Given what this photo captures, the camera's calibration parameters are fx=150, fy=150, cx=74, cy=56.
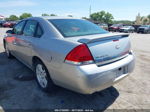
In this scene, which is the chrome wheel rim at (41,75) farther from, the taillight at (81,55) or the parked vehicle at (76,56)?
the taillight at (81,55)

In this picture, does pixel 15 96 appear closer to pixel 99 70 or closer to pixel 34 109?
pixel 34 109

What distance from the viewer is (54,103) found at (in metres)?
2.90

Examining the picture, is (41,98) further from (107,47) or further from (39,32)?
(107,47)

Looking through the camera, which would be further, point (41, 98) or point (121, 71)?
point (41, 98)

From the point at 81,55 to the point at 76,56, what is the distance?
0.08 metres

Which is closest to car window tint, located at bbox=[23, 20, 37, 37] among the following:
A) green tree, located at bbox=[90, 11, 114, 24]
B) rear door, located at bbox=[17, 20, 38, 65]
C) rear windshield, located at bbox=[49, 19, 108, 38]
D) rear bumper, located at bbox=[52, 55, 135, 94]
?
rear door, located at bbox=[17, 20, 38, 65]

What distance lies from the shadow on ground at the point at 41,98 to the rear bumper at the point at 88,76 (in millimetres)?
497

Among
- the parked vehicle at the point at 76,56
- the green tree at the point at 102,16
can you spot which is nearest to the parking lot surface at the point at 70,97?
the parked vehicle at the point at 76,56

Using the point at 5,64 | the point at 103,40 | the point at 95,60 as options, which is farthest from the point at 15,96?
the point at 5,64

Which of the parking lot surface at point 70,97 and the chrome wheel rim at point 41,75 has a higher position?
the chrome wheel rim at point 41,75

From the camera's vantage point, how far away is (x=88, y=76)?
2264mm

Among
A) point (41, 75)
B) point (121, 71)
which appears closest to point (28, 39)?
→ point (41, 75)

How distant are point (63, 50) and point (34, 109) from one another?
120 centimetres

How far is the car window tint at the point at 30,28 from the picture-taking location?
11.6 ft
